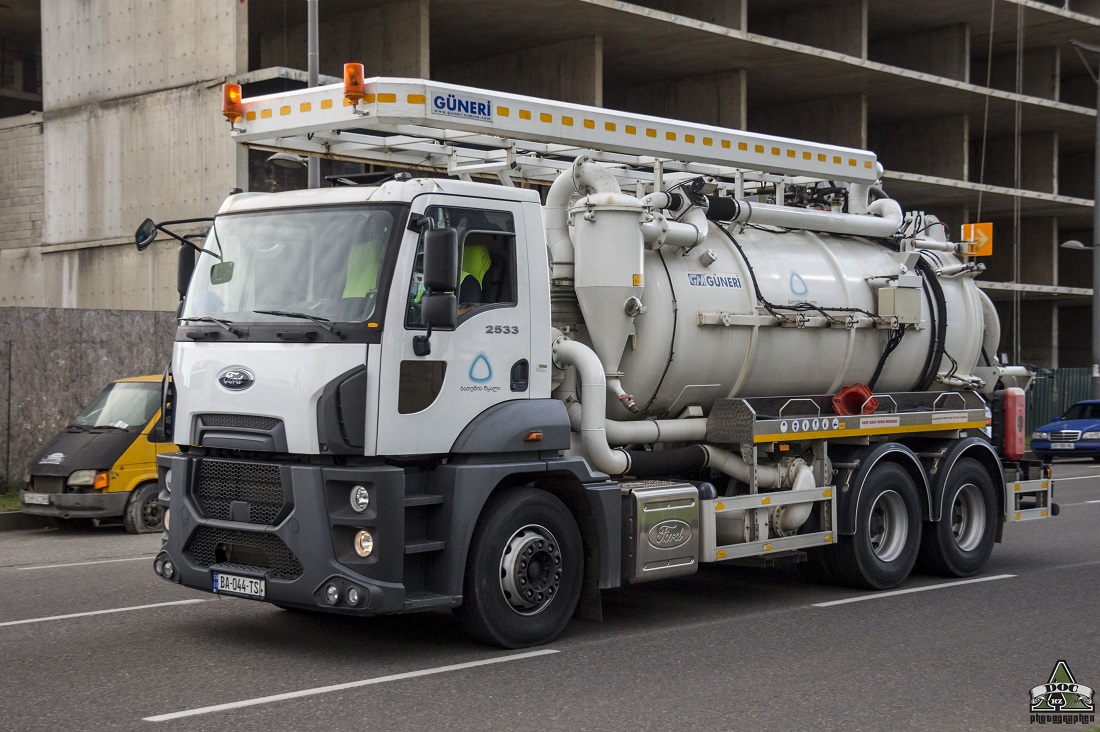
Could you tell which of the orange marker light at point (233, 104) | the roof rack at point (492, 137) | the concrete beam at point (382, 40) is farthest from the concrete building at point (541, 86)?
the orange marker light at point (233, 104)

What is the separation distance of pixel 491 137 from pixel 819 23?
31358 mm

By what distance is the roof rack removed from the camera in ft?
29.0

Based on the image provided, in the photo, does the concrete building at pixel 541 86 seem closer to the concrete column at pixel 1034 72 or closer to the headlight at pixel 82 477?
the concrete column at pixel 1034 72

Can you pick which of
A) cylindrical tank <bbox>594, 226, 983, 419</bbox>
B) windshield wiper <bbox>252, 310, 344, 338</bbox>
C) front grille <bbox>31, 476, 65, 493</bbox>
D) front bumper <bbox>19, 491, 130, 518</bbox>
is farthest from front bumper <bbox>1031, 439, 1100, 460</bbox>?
windshield wiper <bbox>252, 310, 344, 338</bbox>

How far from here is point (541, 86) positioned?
33.5 meters

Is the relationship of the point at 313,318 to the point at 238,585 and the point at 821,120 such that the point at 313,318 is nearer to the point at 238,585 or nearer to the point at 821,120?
the point at 238,585

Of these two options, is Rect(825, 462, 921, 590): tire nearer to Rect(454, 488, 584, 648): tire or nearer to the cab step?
Rect(454, 488, 584, 648): tire

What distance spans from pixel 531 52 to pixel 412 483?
87.6 feet

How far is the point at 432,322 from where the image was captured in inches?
320

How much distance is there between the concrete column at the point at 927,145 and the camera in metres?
42.8

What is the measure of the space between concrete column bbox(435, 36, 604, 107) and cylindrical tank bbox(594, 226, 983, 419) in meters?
19.7

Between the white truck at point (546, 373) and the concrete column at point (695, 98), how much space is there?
23.4 metres

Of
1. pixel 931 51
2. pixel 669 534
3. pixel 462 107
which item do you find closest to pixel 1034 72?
pixel 931 51

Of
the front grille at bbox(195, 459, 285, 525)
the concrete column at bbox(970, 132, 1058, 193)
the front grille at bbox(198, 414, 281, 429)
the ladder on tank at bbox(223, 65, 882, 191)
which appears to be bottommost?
the front grille at bbox(195, 459, 285, 525)
